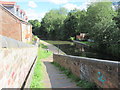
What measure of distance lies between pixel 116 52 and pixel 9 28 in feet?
52.7

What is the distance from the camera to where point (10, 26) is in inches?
648

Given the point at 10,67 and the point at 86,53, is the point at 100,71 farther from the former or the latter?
the point at 86,53

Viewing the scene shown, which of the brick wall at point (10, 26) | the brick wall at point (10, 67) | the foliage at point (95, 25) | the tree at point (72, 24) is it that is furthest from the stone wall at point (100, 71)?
the tree at point (72, 24)

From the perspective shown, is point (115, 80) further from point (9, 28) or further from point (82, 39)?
point (82, 39)

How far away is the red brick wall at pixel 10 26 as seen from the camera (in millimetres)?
15530

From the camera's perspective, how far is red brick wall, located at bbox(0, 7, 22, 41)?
51.0 feet

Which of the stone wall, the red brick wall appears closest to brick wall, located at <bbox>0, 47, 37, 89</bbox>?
the stone wall

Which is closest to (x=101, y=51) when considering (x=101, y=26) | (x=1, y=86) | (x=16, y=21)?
(x=101, y=26)

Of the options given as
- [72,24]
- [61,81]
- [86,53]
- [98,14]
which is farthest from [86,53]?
[72,24]

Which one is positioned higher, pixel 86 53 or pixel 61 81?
pixel 61 81

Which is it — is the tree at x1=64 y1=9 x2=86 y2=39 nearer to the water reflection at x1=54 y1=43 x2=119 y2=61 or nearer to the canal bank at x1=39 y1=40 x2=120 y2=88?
the water reflection at x1=54 y1=43 x2=119 y2=61

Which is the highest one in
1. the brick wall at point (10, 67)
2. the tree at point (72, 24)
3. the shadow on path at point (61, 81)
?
the tree at point (72, 24)

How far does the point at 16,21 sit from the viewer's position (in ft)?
54.4

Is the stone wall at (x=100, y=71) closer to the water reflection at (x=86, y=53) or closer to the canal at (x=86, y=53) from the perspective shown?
the canal at (x=86, y=53)
